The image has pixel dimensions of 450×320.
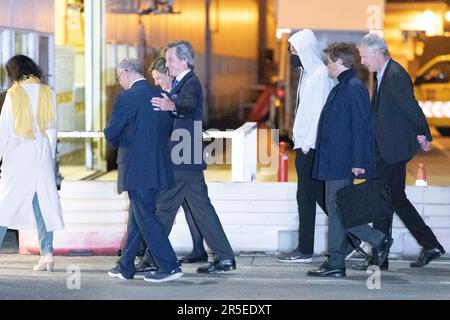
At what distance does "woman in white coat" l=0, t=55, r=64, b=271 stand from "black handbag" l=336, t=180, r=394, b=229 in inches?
88.0

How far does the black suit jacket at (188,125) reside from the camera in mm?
8961

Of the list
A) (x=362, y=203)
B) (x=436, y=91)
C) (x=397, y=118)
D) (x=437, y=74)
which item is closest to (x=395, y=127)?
(x=397, y=118)

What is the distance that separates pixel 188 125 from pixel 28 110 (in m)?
1.26

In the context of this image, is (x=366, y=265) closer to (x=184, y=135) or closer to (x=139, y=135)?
(x=184, y=135)

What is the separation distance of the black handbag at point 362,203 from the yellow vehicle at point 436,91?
13.9 meters

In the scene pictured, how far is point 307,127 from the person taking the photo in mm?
9664

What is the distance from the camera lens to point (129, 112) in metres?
8.63

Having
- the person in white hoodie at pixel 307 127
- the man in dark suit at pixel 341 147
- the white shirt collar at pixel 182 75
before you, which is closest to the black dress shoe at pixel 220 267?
the man in dark suit at pixel 341 147

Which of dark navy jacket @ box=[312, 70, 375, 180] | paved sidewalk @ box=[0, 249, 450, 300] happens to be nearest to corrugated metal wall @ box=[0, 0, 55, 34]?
paved sidewalk @ box=[0, 249, 450, 300]

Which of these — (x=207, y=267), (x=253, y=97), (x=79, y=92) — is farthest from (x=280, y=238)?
(x=253, y=97)

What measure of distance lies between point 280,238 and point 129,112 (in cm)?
236

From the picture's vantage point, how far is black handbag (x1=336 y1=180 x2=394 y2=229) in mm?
9016

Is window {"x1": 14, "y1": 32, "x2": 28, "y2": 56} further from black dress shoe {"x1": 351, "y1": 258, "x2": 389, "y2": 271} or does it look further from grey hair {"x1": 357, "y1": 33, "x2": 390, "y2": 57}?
black dress shoe {"x1": 351, "y1": 258, "x2": 389, "y2": 271}
